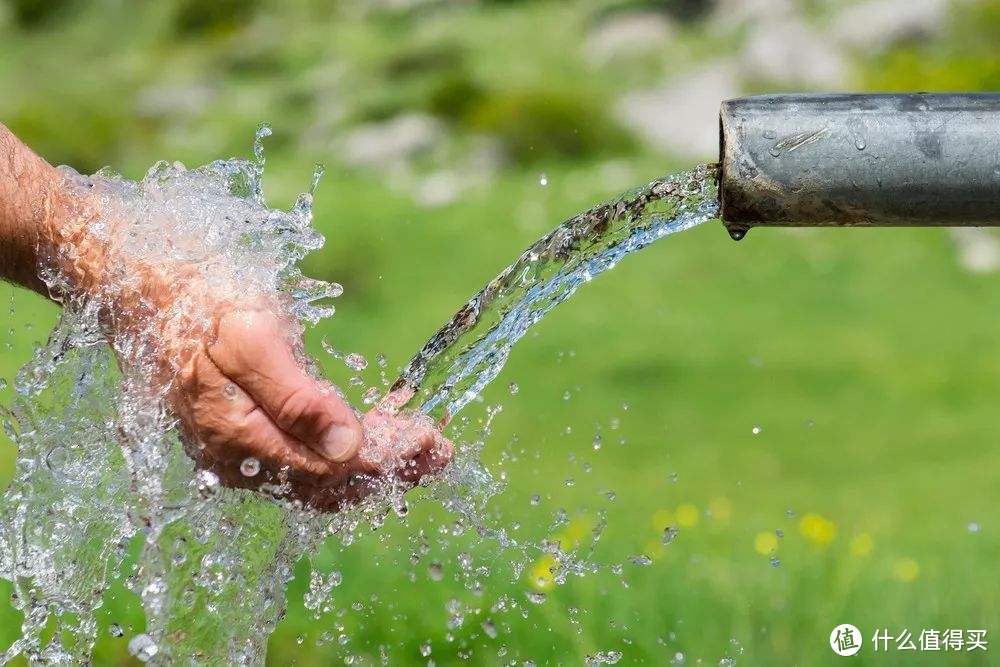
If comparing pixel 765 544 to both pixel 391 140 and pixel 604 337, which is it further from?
pixel 391 140

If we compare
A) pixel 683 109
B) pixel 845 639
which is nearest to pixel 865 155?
pixel 845 639

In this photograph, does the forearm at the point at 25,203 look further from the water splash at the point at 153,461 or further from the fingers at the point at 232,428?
the fingers at the point at 232,428

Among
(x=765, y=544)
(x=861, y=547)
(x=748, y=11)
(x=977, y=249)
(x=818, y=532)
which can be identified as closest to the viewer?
(x=861, y=547)

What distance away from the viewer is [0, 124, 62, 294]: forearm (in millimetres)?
1825

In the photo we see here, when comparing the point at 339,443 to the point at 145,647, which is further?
Result: the point at 145,647

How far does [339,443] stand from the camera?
65.4 inches

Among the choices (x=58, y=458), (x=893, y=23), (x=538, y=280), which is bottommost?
(x=58, y=458)

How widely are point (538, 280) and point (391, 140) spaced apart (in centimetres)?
688

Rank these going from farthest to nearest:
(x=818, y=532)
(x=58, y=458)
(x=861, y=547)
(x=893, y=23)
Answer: (x=893, y=23)
(x=818, y=532)
(x=861, y=547)
(x=58, y=458)

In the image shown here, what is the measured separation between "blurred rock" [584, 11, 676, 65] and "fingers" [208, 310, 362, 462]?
25.9 feet

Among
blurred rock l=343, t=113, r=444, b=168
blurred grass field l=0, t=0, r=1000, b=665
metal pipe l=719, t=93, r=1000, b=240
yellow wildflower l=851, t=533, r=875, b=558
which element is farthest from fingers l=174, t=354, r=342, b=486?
blurred rock l=343, t=113, r=444, b=168

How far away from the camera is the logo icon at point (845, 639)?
287cm

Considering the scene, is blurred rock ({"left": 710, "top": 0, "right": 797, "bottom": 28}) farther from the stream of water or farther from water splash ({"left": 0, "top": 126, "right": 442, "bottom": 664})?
water splash ({"left": 0, "top": 126, "right": 442, "bottom": 664})

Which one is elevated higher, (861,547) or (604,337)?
(604,337)
